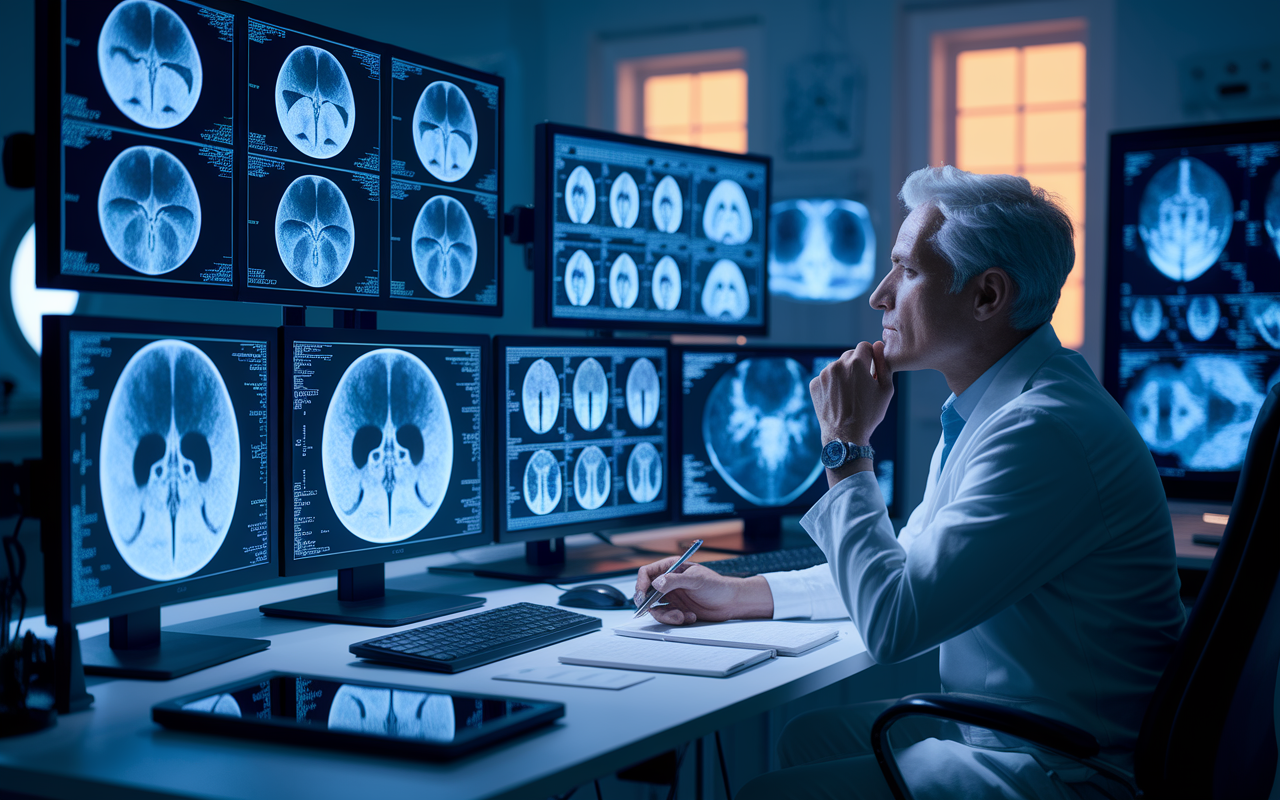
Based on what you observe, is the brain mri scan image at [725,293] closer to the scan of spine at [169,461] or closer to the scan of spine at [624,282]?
the scan of spine at [624,282]

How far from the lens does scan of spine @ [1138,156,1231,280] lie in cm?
258

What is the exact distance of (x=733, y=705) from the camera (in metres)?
1.30

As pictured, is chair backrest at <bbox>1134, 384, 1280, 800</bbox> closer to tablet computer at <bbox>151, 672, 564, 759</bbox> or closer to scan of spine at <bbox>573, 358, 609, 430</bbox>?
tablet computer at <bbox>151, 672, 564, 759</bbox>

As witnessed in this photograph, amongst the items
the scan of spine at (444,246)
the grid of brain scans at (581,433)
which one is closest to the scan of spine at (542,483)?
the grid of brain scans at (581,433)

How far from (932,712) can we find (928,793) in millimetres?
137

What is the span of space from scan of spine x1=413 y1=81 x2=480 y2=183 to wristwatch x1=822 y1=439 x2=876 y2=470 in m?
0.82

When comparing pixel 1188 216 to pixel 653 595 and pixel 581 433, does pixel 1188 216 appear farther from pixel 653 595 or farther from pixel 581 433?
pixel 653 595

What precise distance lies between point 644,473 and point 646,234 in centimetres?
49

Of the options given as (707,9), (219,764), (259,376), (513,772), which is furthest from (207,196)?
(707,9)

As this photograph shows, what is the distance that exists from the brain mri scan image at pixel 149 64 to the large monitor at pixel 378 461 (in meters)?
0.33

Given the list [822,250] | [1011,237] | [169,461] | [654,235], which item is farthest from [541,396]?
[822,250]

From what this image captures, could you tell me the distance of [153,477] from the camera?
4.54ft

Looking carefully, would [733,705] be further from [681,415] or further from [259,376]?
[681,415]

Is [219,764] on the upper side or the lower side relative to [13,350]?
lower
